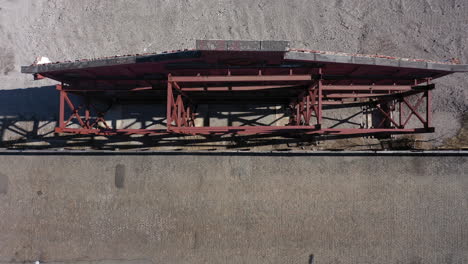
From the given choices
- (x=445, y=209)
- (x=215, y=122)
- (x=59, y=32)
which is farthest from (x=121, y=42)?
(x=445, y=209)

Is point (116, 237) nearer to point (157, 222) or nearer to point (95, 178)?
point (157, 222)

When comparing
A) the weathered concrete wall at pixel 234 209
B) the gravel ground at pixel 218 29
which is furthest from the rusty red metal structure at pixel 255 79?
the gravel ground at pixel 218 29

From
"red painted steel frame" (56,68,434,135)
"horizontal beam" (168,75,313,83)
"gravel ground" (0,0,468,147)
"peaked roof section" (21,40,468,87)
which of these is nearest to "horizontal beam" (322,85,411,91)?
"red painted steel frame" (56,68,434,135)

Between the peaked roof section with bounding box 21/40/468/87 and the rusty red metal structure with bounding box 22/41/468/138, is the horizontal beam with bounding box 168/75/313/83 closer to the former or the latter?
the rusty red metal structure with bounding box 22/41/468/138

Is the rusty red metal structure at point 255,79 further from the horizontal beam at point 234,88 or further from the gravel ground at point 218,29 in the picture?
the gravel ground at point 218,29

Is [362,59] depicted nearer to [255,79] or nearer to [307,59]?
[307,59]
